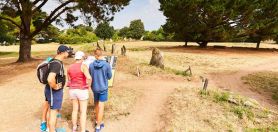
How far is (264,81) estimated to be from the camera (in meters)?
23.0

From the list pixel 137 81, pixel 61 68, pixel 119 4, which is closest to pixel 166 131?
pixel 61 68

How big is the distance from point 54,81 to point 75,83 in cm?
65

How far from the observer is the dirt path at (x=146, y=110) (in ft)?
37.6

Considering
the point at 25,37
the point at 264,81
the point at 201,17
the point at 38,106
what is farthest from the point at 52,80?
the point at 201,17

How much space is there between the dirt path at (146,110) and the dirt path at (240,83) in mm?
4533

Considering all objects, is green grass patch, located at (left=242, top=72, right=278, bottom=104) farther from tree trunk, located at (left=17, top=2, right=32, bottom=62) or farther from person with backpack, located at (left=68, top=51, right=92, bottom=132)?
tree trunk, located at (left=17, top=2, right=32, bottom=62)

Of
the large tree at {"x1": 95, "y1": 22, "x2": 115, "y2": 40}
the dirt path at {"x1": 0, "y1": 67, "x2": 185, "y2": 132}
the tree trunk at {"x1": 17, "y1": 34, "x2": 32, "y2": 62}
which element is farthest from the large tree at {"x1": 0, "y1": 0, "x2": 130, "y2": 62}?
the large tree at {"x1": 95, "y1": 22, "x2": 115, "y2": 40}

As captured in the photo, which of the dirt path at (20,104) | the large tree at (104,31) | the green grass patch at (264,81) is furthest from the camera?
the large tree at (104,31)

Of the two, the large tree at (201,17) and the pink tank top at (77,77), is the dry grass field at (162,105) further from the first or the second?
the large tree at (201,17)

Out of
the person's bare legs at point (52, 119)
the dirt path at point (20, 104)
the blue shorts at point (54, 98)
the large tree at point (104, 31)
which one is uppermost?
the large tree at point (104, 31)

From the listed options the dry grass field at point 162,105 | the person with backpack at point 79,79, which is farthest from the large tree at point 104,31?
the person with backpack at point 79,79

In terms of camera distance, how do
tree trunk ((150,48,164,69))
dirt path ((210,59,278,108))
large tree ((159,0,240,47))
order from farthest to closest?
1. large tree ((159,0,240,47))
2. tree trunk ((150,48,164,69))
3. dirt path ((210,59,278,108))

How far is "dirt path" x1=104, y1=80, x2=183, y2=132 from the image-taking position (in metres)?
11.4

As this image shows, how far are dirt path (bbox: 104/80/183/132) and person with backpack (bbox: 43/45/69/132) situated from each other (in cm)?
228
